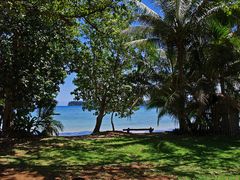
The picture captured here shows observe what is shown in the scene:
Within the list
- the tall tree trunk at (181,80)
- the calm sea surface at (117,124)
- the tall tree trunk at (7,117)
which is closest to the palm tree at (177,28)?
the tall tree trunk at (181,80)

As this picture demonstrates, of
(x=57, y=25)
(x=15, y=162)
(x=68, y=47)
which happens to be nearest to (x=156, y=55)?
(x=68, y=47)

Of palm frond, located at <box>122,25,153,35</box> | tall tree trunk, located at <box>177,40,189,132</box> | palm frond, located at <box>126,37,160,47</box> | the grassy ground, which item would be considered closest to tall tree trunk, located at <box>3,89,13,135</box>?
the grassy ground

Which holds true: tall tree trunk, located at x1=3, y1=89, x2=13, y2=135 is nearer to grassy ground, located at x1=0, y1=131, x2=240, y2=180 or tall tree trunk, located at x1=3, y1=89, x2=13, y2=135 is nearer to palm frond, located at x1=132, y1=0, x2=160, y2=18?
grassy ground, located at x1=0, y1=131, x2=240, y2=180

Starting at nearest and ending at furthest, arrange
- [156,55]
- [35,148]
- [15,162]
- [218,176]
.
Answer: [218,176]
[15,162]
[35,148]
[156,55]

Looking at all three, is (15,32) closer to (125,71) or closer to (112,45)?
(112,45)

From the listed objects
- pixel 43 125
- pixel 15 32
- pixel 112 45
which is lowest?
pixel 43 125

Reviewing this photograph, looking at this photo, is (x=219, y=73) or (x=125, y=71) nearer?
(x=219, y=73)

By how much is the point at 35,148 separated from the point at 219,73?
9.71 m

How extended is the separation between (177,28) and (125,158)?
26.0ft

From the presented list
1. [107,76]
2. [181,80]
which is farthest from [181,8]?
[107,76]

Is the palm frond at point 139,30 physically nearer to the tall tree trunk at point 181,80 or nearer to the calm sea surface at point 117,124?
the tall tree trunk at point 181,80

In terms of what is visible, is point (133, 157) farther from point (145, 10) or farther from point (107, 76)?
point (107, 76)

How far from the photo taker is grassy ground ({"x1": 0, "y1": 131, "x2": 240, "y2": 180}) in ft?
26.7

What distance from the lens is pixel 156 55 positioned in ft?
59.9
